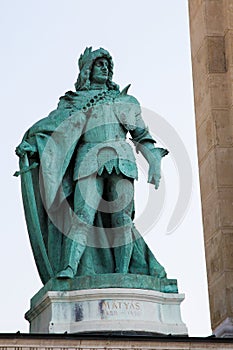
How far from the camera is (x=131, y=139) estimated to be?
13180 millimetres

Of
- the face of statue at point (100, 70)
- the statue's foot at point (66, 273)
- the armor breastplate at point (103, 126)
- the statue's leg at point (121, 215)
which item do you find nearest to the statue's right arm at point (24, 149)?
the armor breastplate at point (103, 126)

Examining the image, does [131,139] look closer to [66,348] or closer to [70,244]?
[70,244]

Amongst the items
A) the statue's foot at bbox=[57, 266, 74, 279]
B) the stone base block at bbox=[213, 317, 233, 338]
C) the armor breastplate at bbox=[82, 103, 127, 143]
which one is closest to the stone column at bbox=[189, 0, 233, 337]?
the stone base block at bbox=[213, 317, 233, 338]

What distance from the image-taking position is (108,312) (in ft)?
38.5

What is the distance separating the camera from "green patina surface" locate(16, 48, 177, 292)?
1241cm

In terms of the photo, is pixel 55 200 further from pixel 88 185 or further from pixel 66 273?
pixel 66 273

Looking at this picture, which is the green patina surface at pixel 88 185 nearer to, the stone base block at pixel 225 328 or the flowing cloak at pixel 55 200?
the flowing cloak at pixel 55 200

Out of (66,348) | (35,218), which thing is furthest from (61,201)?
(66,348)

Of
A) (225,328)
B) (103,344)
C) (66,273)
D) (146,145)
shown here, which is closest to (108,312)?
(66,273)

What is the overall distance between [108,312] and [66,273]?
0.65m

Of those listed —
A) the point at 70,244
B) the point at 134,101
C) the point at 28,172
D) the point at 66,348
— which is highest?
the point at 134,101

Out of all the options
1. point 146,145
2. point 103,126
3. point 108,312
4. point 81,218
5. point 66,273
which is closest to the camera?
point 108,312

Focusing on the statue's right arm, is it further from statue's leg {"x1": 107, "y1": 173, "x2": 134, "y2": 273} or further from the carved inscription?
the carved inscription

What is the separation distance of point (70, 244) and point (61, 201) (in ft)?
1.85
